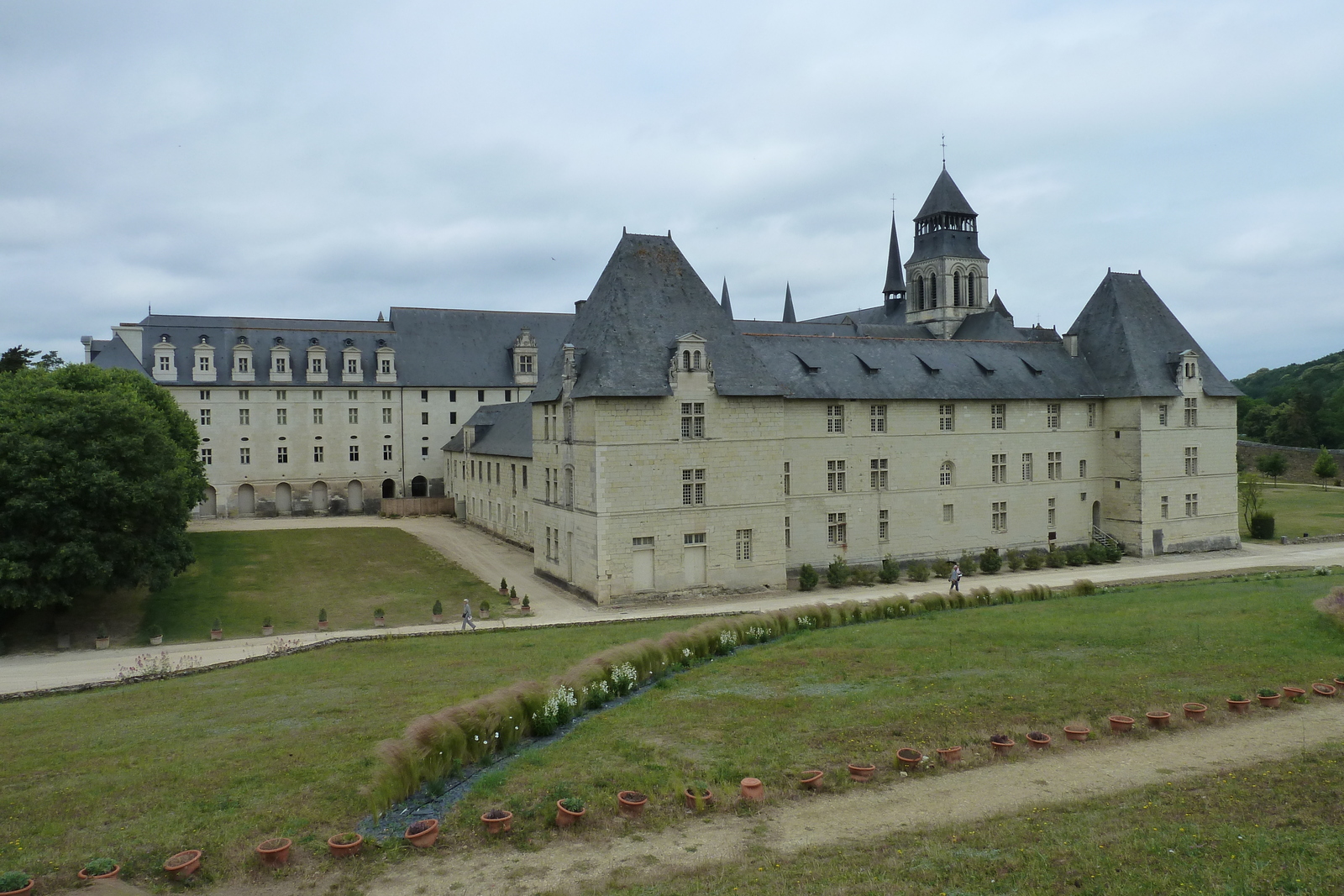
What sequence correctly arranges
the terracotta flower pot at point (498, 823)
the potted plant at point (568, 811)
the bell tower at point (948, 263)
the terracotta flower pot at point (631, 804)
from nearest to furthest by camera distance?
the terracotta flower pot at point (498, 823), the potted plant at point (568, 811), the terracotta flower pot at point (631, 804), the bell tower at point (948, 263)

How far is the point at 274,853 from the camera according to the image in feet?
32.0

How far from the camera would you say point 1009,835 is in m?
10.1

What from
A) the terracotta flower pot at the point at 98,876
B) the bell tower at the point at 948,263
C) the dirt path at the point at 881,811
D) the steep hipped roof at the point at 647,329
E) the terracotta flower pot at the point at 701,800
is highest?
the bell tower at the point at 948,263

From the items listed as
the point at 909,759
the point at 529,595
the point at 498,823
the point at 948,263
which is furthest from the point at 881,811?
the point at 948,263

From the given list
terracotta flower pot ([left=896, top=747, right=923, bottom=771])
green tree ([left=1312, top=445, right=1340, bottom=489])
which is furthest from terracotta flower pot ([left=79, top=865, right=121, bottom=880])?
green tree ([left=1312, top=445, right=1340, bottom=489])

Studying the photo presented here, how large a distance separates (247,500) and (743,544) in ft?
139

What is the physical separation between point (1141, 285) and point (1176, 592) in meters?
23.9

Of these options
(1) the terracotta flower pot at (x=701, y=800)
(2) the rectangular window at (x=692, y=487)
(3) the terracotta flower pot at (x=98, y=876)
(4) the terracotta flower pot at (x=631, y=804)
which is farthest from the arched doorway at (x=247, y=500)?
(1) the terracotta flower pot at (x=701, y=800)

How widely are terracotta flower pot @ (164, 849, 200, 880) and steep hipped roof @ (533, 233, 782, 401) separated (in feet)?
75.4

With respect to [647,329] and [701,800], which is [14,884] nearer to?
[701,800]

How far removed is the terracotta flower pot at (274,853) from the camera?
9742 millimetres

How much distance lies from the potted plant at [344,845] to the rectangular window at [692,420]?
2382 centimetres

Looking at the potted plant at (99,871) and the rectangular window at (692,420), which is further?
the rectangular window at (692,420)

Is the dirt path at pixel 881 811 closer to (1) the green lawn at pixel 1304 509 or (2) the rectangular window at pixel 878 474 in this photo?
(2) the rectangular window at pixel 878 474
